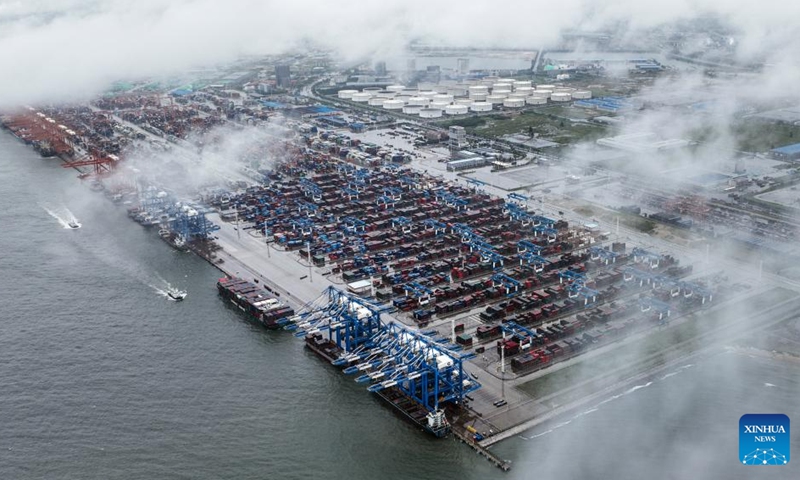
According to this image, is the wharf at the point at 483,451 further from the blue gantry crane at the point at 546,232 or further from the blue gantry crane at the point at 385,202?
the blue gantry crane at the point at 385,202

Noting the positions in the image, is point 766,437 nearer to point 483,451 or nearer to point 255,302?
point 483,451

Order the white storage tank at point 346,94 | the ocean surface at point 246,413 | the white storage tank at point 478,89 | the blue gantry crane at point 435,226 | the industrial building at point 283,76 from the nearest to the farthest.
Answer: the ocean surface at point 246,413 < the blue gantry crane at point 435,226 < the white storage tank at point 478,89 < the white storage tank at point 346,94 < the industrial building at point 283,76

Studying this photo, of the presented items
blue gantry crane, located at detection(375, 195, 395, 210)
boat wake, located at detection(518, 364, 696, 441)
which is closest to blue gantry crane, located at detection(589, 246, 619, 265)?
boat wake, located at detection(518, 364, 696, 441)

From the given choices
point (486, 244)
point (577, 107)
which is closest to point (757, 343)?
point (486, 244)

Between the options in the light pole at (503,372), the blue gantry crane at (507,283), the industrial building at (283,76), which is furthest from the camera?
the industrial building at (283,76)

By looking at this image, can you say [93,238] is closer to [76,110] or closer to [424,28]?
[76,110]

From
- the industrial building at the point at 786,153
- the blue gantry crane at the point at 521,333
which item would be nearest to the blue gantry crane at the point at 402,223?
the blue gantry crane at the point at 521,333

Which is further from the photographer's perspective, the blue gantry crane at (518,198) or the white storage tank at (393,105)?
the white storage tank at (393,105)
